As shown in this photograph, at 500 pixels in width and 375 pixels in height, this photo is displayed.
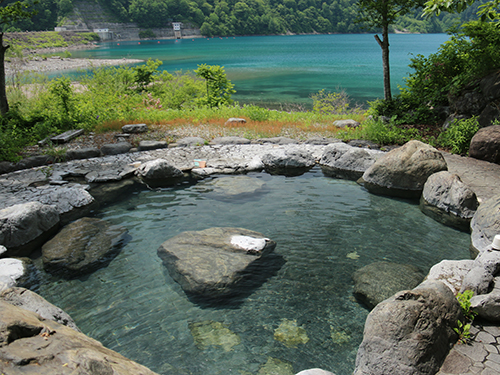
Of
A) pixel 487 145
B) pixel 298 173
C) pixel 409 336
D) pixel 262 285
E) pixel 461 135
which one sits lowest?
pixel 262 285

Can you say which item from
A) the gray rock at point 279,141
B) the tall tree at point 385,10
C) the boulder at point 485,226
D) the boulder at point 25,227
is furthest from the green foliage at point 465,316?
the tall tree at point 385,10

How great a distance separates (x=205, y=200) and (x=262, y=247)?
275cm

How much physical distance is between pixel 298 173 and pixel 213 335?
6.30 meters

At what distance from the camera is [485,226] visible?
19.2 ft

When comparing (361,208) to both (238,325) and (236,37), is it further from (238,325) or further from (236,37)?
(236,37)

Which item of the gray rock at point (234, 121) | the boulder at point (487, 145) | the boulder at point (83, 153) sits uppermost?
the gray rock at point (234, 121)

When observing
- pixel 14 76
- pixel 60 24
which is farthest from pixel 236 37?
pixel 14 76

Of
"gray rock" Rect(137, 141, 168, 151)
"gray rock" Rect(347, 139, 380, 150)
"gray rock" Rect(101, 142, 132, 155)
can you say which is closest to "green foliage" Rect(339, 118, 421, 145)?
"gray rock" Rect(347, 139, 380, 150)

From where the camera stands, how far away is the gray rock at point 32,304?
3.83 meters

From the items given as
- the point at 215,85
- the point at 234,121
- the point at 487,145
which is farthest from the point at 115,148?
the point at 487,145

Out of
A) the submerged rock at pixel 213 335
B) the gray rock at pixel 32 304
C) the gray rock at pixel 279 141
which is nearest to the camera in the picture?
the gray rock at pixel 32 304

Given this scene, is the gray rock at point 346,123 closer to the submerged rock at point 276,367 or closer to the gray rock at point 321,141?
the gray rock at point 321,141

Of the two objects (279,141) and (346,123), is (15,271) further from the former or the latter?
(346,123)

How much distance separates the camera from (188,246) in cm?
582
